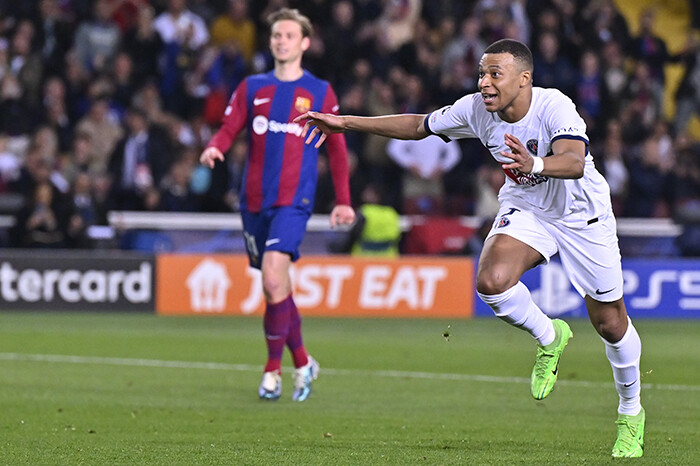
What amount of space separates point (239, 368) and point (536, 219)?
177 inches

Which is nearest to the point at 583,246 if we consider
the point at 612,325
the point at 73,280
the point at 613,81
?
the point at 612,325

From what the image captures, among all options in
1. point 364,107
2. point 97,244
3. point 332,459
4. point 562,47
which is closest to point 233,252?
point 97,244

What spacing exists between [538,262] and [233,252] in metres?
9.39

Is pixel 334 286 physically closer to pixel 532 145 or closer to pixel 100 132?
pixel 100 132

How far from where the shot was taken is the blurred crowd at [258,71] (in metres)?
16.6

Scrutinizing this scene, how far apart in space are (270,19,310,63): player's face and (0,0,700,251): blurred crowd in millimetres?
7514

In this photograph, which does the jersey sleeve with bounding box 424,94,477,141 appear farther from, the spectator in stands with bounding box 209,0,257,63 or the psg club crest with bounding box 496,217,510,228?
the spectator in stands with bounding box 209,0,257,63

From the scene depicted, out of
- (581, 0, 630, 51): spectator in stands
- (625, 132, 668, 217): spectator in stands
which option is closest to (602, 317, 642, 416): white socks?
(625, 132, 668, 217): spectator in stands

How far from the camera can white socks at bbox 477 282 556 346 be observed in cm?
683

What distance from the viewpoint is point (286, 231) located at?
29.0 ft

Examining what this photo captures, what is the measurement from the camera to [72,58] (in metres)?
17.6

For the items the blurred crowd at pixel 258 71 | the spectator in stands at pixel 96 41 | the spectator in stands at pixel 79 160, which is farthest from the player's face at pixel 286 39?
the spectator in stands at pixel 96 41

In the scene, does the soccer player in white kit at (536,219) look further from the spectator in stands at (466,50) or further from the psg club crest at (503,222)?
the spectator in stands at (466,50)

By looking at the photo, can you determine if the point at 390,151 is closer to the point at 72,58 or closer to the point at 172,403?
the point at 72,58
